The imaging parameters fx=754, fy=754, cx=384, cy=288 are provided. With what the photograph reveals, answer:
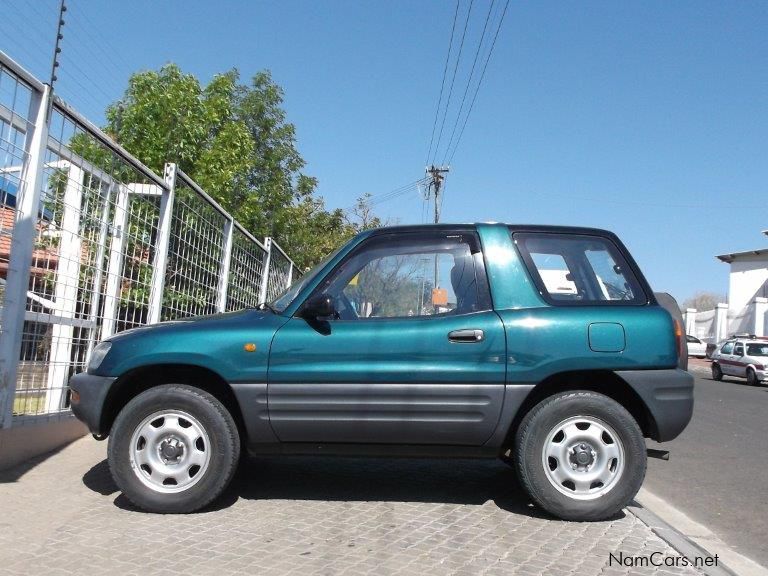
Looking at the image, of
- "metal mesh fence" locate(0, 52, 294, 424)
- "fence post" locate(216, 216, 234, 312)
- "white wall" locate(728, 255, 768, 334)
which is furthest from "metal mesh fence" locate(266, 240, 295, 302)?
"white wall" locate(728, 255, 768, 334)

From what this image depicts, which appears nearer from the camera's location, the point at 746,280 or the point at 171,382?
the point at 171,382

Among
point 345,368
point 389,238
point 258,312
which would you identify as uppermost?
point 389,238

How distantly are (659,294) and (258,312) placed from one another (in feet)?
9.46

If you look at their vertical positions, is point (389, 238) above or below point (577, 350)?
above

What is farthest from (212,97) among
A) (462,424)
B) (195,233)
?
(462,424)

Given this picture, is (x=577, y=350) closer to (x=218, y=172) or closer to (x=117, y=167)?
(x=117, y=167)

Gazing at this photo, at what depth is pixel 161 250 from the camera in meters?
7.46

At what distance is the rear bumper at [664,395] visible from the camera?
474 cm

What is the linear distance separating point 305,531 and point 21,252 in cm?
272

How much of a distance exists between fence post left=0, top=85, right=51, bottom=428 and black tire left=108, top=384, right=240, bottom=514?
1.02 metres

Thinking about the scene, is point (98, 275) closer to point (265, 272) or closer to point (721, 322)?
point (265, 272)

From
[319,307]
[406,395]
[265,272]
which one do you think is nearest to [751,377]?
[265,272]

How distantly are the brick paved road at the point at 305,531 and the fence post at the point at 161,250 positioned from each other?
6.15ft

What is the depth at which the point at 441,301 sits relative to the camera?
4.97 metres
